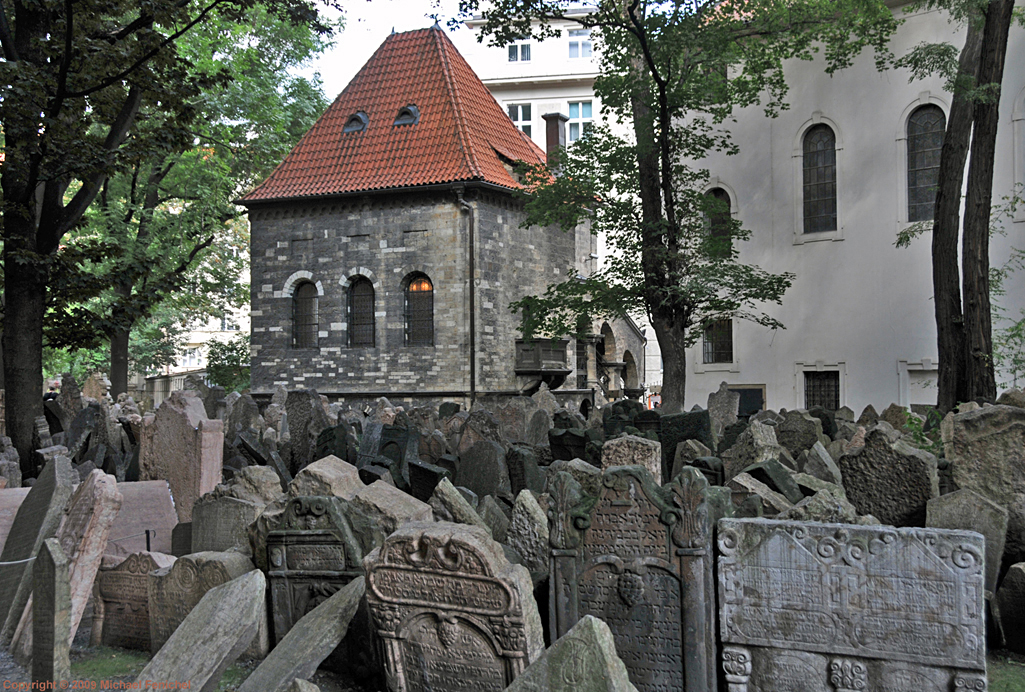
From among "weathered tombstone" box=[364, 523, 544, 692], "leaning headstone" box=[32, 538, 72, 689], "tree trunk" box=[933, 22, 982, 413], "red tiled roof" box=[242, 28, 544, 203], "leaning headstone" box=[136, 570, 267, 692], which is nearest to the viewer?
"leaning headstone" box=[136, 570, 267, 692]

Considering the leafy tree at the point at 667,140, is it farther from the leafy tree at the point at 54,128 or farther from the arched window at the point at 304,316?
the arched window at the point at 304,316

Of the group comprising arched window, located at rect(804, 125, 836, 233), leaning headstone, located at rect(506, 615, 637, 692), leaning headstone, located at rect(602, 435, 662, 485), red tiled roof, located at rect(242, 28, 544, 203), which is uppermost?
red tiled roof, located at rect(242, 28, 544, 203)

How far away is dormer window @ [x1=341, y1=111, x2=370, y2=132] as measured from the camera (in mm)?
28156

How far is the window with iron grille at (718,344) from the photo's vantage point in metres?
23.0

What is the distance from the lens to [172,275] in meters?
13.3

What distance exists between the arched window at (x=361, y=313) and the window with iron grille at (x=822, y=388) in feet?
39.8

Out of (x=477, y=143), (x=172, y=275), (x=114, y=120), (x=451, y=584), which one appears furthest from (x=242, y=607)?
(x=477, y=143)

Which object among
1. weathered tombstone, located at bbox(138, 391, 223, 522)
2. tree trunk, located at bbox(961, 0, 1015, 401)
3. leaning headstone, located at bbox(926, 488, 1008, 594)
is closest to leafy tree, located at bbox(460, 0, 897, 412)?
tree trunk, located at bbox(961, 0, 1015, 401)

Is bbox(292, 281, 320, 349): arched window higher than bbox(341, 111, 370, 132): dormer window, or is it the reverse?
bbox(341, 111, 370, 132): dormer window

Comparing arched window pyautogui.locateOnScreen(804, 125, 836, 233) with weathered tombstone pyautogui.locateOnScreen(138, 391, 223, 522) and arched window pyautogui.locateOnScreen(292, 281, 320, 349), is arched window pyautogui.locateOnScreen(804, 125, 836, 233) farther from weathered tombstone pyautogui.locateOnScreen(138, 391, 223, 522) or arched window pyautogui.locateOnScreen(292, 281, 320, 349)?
weathered tombstone pyautogui.locateOnScreen(138, 391, 223, 522)

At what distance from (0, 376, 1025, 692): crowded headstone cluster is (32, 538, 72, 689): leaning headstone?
0.01 metres

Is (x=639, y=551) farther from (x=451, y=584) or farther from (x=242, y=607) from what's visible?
(x=242, y=607)

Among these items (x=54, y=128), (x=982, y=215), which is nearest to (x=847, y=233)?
(x=982, y=215)

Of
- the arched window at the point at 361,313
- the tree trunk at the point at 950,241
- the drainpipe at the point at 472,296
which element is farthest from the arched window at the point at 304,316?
the tree trunk at the point at 950,241
